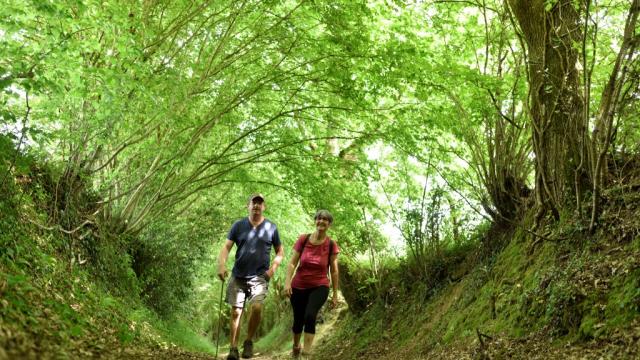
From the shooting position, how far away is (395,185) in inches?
483

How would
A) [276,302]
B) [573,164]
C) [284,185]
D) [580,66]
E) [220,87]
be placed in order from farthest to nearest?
1. [276,302]
2. [284,185]
3. [220,87]
4. [580,66]
5. [573,164]

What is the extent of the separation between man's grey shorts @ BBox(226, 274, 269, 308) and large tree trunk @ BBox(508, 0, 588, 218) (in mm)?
3693

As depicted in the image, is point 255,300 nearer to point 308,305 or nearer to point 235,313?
point 235,313

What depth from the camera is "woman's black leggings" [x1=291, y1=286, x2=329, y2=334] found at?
664 cm

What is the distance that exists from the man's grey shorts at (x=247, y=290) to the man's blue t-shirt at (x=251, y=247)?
0.23ft

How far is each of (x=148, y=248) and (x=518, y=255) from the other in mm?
9096

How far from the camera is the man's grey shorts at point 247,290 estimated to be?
277 inches

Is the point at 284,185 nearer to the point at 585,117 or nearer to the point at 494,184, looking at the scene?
the point at 494,184

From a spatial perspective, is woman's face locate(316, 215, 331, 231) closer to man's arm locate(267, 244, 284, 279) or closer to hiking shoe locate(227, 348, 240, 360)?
man's arm locate(267, 244, 284, 279)

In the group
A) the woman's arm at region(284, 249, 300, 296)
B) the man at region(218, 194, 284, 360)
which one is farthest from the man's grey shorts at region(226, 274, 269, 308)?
the woman's arm at region(284, 249, 300, 296)

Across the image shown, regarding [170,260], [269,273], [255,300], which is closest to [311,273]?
[269,273]

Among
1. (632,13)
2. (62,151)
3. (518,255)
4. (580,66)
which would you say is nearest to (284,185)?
(62,151)

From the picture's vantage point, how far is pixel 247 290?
23.4 feet

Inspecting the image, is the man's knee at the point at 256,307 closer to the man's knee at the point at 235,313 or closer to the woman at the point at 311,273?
the man's knee at the point at 235,313
